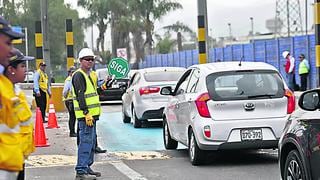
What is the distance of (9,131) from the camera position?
4.19 metres

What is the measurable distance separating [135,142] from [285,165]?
6790mm

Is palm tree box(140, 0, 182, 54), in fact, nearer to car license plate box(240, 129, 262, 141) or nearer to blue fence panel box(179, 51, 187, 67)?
blue fence panel box(179, 51, 187, 67)

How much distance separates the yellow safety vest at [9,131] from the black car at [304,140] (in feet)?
10.2

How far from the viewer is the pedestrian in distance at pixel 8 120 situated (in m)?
4.06

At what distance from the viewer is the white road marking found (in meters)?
9.30

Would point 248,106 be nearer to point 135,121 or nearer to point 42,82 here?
point 135,121

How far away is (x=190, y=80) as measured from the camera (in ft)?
36.0

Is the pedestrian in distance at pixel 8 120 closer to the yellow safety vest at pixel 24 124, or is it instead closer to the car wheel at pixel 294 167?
the yellow safety vest at pixel 24 124

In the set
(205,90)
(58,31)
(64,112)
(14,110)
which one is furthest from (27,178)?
(58,31)

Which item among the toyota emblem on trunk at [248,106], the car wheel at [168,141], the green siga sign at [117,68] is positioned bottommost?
the car wheel at [168,141]

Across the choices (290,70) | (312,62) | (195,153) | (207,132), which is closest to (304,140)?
(207,132)

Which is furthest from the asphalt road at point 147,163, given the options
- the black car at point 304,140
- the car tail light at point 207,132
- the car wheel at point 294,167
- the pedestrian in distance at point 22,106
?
the pedestrian in distance at point 22,106

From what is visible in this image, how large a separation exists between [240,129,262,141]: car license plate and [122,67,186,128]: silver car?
5.88 meters

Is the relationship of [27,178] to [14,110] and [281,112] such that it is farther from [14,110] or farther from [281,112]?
[14,110]
